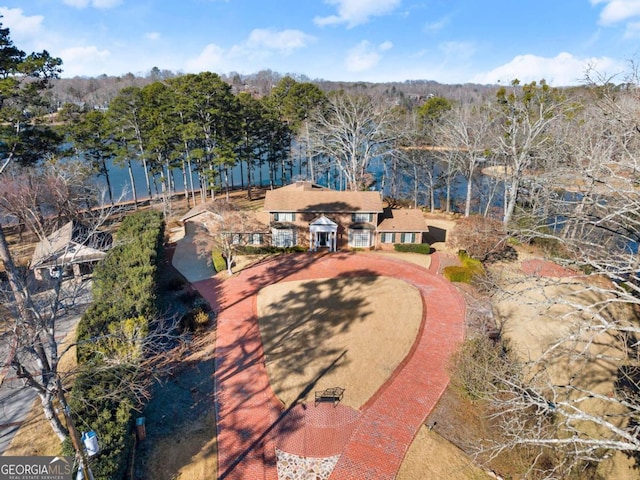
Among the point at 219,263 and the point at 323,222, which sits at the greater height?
the point at 323,222

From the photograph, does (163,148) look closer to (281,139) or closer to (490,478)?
(281,139)

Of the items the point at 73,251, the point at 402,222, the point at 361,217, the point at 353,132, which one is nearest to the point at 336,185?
the point at 353,132

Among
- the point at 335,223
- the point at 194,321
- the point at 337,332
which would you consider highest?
the point at 335,223

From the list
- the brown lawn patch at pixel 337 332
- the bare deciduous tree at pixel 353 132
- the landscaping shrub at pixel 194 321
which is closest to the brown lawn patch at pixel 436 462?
the brown lawn patch at pixel 337 332

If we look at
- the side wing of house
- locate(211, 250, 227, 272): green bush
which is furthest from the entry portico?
locate(211, 250, 227, 272): green bush

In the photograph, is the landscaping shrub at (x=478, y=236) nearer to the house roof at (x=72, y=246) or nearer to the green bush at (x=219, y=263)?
the green bush at (x=219, y=263)

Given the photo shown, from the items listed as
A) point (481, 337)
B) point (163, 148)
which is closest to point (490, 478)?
point (481, 337)

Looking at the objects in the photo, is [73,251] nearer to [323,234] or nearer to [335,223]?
[323,234]
